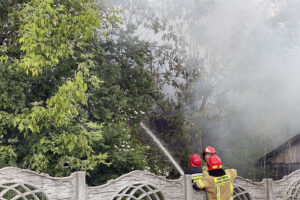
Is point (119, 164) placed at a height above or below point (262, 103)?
below

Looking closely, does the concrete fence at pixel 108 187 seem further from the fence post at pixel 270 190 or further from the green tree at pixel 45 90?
the green tree at pixel 45 90

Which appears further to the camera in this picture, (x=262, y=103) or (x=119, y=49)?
(x=262, y=103)

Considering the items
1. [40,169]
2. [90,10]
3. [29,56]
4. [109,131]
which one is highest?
[90,10]

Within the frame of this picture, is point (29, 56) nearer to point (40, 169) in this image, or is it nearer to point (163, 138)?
point (40, 169)

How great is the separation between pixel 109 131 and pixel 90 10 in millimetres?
3041

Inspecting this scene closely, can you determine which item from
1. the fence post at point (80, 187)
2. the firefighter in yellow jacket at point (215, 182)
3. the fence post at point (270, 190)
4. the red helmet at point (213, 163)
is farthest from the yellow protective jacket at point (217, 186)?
the fence post at point (80, 187)

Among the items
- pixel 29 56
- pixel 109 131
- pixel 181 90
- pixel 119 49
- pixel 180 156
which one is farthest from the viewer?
pixel 181 90

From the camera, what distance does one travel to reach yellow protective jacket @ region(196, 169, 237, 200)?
5.43m

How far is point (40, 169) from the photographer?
24.1 feet

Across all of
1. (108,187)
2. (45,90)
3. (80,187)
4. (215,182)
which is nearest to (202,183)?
(215,182)

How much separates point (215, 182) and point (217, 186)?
0.07 metres

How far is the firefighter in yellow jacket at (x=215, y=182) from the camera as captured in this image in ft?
17.8

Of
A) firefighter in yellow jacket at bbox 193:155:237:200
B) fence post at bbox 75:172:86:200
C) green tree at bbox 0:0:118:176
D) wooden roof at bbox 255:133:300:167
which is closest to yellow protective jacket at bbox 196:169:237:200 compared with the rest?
firefighter in yellow jacket at bbox 193:155:237:200

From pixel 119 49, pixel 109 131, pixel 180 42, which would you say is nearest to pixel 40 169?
pixel 109 131
